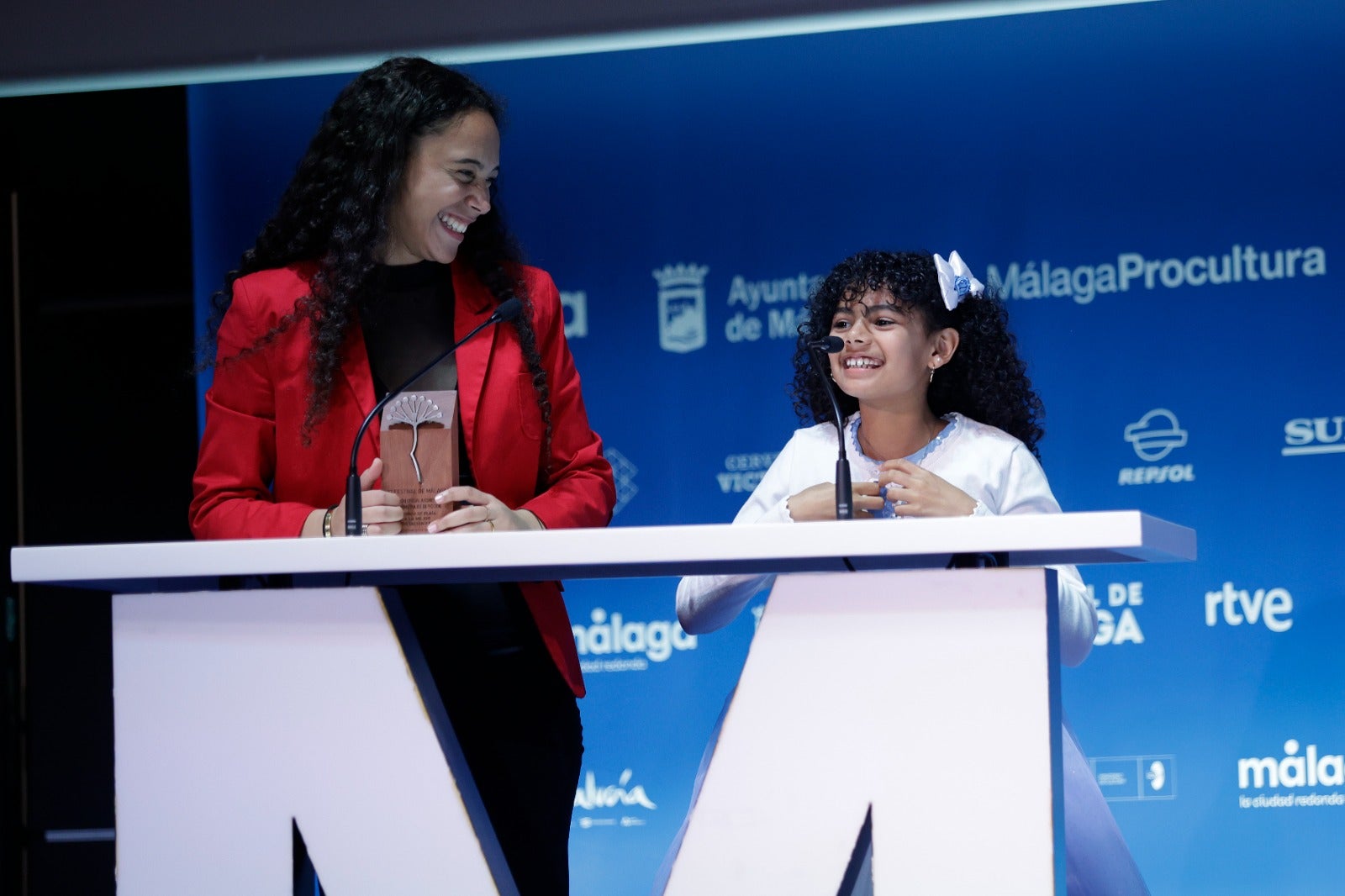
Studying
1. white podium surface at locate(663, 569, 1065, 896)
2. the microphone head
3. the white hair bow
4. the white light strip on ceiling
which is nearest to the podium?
white podium surface at locate(663, 569, 1065, 896)

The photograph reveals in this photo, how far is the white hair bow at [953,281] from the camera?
2.73 m

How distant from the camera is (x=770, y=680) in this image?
148cm

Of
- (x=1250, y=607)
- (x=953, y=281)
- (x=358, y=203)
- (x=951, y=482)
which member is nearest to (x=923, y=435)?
(x=951, y=482)

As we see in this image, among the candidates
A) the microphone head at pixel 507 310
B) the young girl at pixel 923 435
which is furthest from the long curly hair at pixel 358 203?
the young girl at pixel 923 435

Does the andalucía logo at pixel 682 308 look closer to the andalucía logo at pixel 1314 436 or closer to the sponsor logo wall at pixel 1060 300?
the sponsor logo wall at pixel 1060 300

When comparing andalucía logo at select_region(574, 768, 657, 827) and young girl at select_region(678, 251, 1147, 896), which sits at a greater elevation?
young girl at select_region(678, 251, 1147, 896)

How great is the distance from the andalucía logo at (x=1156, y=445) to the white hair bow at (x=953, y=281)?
4.57 feet

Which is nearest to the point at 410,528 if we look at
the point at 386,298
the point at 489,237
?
the point at 386,298

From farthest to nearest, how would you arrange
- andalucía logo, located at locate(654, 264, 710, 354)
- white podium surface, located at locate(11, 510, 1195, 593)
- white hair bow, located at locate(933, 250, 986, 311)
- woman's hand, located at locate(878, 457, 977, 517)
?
andalucía logo, located at locate(654, 264, 710, 354), white hair bow, located at locate(933, 250, 986, 311), woman's hand, located at locate(878, 457, 977, 517), white podium surface, located at locate(11, 510, 1195, 593)

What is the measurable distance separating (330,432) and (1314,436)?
2.88 metres

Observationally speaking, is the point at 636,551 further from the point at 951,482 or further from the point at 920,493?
the point at 951,482

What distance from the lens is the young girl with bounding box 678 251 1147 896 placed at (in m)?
→ 2.32

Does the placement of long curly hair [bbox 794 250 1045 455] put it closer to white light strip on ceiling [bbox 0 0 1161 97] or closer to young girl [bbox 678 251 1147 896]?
young girl [bbox 678 251 1147 896]

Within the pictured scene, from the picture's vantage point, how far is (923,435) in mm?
2746
